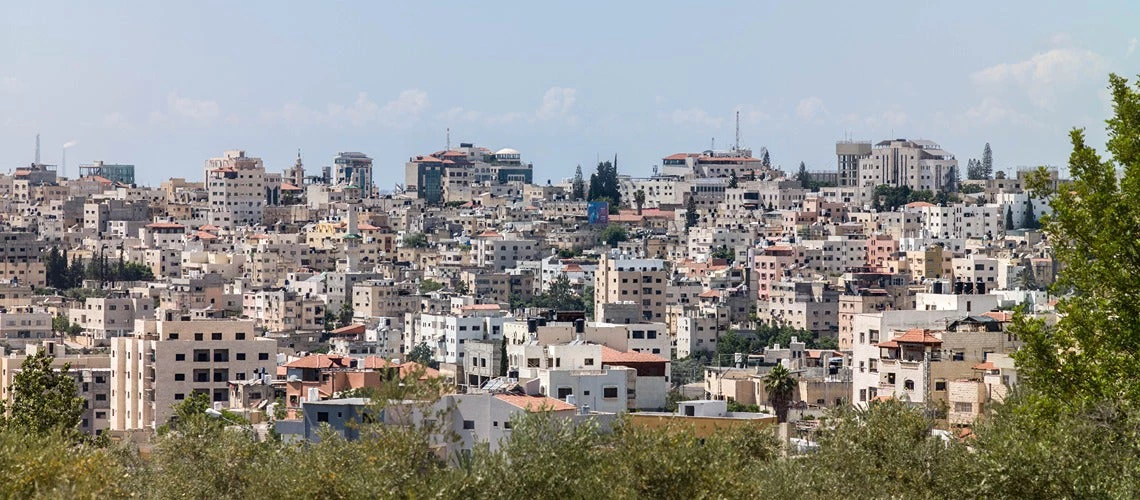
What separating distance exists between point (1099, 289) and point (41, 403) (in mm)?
18273

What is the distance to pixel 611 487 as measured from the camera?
79.2 ft

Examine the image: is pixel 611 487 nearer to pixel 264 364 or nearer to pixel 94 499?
pixel 94 499

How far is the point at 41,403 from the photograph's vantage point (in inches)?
1366

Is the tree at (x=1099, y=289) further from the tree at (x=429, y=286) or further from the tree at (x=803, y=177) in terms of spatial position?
the tree at (x=803, y=177)

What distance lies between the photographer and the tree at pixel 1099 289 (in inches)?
837

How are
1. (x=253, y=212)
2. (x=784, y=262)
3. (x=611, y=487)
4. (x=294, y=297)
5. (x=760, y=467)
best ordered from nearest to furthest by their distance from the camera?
(x=611, y=487) < (x=760, y=467) < (x=294, y=297) < (x=784, y=262) < (x=253, y=212)

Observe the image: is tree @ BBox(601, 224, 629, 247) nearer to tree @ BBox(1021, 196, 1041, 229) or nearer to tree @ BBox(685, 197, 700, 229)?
A: tree @ BBox(685, 197, 700, 229)

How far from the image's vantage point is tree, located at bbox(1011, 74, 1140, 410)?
21250 millimetres

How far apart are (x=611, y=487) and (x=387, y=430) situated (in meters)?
2.85

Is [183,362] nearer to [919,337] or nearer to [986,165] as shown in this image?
[919,337]

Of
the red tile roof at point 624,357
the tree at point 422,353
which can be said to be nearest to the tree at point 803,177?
the tree at point 422,353

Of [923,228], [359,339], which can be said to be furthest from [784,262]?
[359,339]

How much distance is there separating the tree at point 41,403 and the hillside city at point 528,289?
139 cm

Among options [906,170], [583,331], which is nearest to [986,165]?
[906,170]
